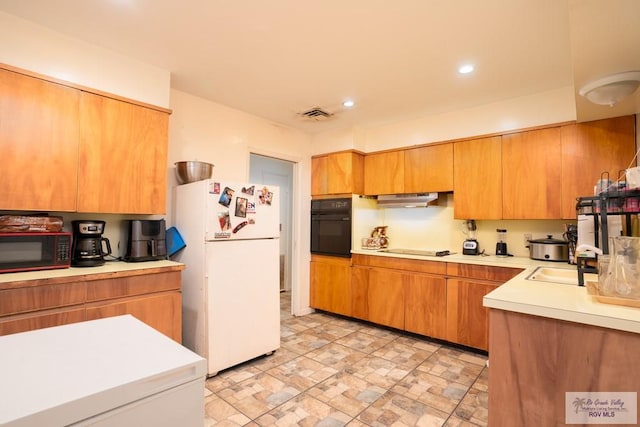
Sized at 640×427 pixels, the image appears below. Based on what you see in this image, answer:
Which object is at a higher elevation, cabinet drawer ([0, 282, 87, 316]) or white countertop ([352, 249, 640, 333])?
white countertop ([352, 249, 640, 333])

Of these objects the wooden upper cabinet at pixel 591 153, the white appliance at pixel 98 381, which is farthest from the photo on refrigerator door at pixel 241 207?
the wooden upper cabinet at pixel 591 153

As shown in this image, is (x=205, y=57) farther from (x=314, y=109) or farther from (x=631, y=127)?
(x=631, y=127)

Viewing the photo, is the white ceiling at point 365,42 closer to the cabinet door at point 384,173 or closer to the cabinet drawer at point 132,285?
the cabinet door at point 384,173

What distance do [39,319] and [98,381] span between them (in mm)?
1470

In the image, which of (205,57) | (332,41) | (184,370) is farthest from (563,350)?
(205,57)

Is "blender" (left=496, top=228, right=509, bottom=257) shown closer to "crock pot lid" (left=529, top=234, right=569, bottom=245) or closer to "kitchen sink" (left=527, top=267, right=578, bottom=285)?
"crock pot lid" (left=529, top=234, right=569, bottom=245)

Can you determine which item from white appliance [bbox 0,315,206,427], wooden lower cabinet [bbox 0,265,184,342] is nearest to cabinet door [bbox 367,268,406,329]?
wooden lower cabinet [bbox 0,265,184,342]

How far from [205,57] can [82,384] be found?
2.27 m

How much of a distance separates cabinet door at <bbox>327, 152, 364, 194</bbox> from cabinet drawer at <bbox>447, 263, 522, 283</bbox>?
1.44m

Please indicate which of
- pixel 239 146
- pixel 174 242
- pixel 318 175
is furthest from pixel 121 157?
pixel 318 175

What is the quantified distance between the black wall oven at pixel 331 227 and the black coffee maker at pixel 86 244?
242 centimetres

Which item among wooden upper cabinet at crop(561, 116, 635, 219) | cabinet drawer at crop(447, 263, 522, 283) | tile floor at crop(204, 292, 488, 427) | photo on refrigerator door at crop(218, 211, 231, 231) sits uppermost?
wooden upper cabinet at crop(561, 116, 635, 219)

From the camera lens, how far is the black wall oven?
383cm

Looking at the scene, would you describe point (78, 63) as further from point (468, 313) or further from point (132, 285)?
point (468, 313)
